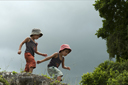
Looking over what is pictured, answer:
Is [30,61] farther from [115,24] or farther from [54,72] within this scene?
[115,24]

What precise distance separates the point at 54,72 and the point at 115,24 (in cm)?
1155

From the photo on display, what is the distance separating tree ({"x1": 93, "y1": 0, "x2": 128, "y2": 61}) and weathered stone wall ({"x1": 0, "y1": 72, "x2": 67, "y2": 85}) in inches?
423

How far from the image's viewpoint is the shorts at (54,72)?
6531mm

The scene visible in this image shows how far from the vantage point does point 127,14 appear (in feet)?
53.9

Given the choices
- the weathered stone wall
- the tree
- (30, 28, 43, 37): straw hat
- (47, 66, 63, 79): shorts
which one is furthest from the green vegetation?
(30, 28, 43, 37): straw hat

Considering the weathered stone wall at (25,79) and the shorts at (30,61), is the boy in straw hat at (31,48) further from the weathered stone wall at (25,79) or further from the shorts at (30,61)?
the weathered stone wall at (25,79)

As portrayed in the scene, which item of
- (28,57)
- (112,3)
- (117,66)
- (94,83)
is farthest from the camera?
(112,3)

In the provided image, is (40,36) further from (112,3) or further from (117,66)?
(112,3)

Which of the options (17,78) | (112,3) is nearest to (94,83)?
(17,78)

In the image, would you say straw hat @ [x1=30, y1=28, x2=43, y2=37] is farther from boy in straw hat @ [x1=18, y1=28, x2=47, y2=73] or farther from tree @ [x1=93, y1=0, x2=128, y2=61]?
tree @ [x1=93, y1=0, x2=128, y2=61]

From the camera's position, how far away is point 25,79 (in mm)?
5891

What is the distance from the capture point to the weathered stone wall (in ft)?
19.2

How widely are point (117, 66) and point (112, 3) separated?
574 centimetres

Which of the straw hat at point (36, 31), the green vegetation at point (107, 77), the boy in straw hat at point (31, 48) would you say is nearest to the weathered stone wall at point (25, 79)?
the boy in straw hat at point (31, 48)
